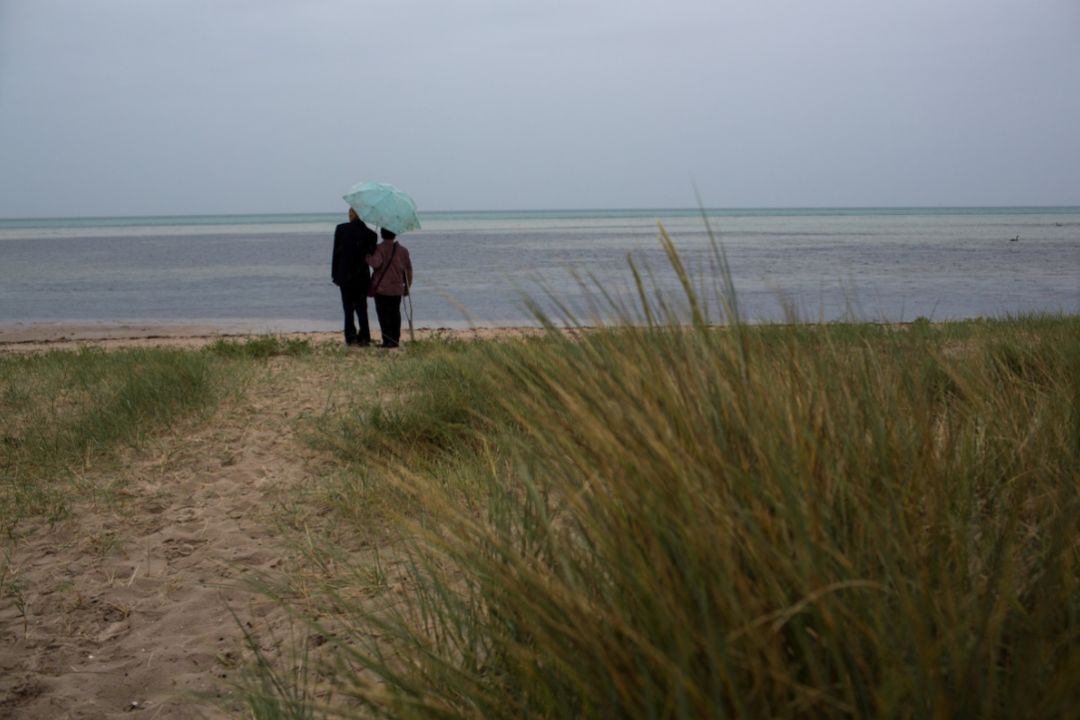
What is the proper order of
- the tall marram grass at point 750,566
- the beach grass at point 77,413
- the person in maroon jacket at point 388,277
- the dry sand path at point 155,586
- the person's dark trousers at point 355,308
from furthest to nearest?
the person's dark trousers at point 355,308 < the person in maroon jacket at point 388,277 < the beach grass at point 77,413 < the dry sand path at point 155,586 < the tall marram grass at point 750,566

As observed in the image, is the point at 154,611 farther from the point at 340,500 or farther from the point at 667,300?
the point at 667,300

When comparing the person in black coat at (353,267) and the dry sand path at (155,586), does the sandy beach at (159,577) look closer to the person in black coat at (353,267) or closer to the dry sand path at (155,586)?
the dry sand path at (155,586)

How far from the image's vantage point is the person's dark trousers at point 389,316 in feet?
33.5

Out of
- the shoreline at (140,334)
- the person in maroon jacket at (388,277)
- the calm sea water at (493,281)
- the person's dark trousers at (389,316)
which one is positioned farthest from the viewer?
the calm sea water at (493,281)

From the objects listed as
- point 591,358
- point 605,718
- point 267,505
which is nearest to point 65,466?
point 267,505

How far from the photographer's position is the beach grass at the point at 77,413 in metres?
5.05

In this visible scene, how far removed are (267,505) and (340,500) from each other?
628 millimetres

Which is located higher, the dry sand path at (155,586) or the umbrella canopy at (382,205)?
the umbrella canopy at (382,205)

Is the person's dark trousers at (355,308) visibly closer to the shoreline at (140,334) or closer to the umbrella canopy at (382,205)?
the umbrella canopy at (382,205)

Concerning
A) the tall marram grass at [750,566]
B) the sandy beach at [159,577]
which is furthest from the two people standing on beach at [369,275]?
the tall marram grass at [750,566]

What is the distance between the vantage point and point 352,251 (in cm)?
1032

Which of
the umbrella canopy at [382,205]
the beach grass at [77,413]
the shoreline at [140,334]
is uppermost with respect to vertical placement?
the umbrella canopy at [382,205]

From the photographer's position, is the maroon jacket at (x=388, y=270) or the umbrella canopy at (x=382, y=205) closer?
the umbrella canopy at (x=382, y=205)

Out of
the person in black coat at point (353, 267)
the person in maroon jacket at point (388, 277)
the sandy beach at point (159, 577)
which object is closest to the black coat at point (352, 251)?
the person in black coat at point (353, 267)
